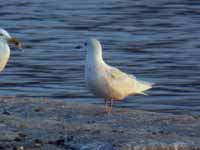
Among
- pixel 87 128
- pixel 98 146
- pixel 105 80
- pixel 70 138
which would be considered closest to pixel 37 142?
pixel 70 138

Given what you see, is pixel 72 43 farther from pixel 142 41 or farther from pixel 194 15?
pixel 194 15

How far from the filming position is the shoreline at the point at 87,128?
10.6 metres

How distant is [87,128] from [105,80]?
5.96 feet

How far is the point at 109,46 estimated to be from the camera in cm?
2389

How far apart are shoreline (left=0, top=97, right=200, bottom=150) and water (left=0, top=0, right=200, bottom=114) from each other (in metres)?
4.24

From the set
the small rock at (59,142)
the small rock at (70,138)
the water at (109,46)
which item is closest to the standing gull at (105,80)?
the small rock at (70,138)

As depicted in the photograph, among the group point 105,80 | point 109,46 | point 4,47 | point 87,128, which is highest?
point 4,47

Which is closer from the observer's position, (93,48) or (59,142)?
(59,142)

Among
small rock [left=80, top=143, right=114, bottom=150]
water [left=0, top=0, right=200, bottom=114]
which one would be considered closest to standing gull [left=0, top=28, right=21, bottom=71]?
water [left=0, top=0, right=200, bottom=114]

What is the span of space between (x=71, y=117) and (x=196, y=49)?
11.3m

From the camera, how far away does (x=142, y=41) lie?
81.0 feet

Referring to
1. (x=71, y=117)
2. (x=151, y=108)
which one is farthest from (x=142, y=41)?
(x=71, y=117)

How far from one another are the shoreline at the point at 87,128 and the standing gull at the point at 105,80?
26 cm

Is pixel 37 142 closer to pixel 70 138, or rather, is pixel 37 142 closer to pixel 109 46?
pixel 70 138
